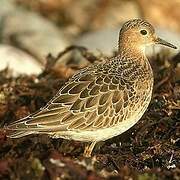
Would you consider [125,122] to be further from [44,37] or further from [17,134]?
[44,37]

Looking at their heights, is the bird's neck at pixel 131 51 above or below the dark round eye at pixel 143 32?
below

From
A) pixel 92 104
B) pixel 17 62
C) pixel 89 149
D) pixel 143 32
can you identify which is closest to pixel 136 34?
pixel 143 32

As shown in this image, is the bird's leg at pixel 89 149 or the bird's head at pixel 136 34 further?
the bird's head at pixel 136 34

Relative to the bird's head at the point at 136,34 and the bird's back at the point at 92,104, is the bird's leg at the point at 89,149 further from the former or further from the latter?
the bird's head at the point at 136,34

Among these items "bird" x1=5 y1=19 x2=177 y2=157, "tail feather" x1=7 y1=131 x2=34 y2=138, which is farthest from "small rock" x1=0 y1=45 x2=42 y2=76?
"tail feather" x1=7 y1=131 x2=34 y2=138

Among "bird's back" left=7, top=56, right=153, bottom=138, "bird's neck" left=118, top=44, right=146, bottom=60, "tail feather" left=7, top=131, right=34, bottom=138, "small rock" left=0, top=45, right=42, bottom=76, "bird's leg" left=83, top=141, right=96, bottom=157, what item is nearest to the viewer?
"tail feather" left=7, top=131, right=34, bottom=138

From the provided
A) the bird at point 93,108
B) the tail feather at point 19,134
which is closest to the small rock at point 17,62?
the bird at point 93,108

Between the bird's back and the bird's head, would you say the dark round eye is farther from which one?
the bird's back

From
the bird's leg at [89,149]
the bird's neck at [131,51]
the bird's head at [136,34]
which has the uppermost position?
the bird's head at [136,34]

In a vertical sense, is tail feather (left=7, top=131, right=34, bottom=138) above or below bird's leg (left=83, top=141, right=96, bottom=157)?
below
